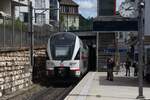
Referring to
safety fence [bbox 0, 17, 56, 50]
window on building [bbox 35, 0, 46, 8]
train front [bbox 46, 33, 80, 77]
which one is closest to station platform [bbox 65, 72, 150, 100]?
train front [bbox 46, 33, 80, 77]

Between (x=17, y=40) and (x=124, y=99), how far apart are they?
12.5 meters

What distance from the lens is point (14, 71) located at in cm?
2748

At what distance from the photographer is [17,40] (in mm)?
31562

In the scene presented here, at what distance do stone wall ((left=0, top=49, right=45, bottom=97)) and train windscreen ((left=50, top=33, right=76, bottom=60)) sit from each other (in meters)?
1.98

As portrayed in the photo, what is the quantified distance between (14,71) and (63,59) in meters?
6.98

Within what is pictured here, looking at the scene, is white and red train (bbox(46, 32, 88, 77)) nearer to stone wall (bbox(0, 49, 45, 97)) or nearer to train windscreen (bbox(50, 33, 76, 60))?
train windscreen (bbox(50, 33, 76, 60))

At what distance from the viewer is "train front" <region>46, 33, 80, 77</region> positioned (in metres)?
33.8

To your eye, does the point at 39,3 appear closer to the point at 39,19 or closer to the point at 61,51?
the point at 39,19

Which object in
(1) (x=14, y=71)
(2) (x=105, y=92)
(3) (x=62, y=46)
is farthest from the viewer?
(3) (x=62, y=46)

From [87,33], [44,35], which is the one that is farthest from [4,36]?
[87,33]

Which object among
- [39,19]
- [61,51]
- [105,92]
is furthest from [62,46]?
[39,19]

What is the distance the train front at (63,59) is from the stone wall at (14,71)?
1790 mm

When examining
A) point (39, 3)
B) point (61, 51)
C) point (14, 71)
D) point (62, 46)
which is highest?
point (39, 3)

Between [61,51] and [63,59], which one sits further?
[61,51]
